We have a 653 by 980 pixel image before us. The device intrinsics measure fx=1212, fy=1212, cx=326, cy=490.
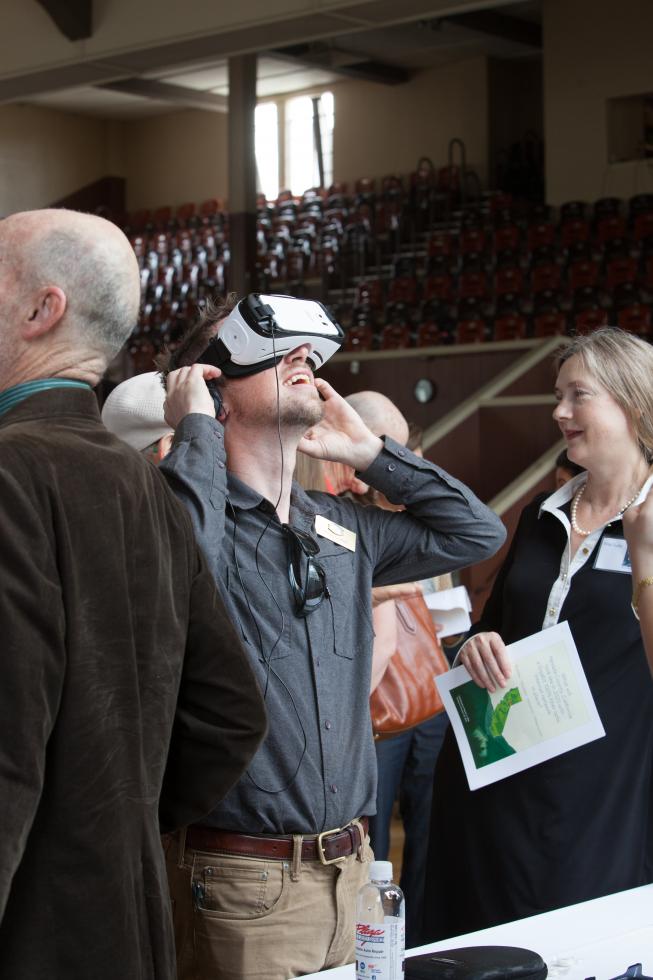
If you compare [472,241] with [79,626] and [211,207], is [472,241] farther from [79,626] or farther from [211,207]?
[79,626]

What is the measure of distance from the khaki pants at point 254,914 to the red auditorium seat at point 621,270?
1132 centimetres

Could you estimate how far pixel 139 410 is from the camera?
2.29 metres

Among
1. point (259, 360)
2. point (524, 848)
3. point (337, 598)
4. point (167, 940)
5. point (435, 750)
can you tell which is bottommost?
point (435, 750)

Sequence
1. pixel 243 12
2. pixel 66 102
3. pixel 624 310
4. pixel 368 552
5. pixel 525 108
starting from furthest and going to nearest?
pixel 66 102, pixel 525 108, pixel 624 310, pixel 243 12, pixel 368 552

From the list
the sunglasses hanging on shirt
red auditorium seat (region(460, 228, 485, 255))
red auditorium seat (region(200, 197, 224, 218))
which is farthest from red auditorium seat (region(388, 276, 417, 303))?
the sunglasses hanging on shirt

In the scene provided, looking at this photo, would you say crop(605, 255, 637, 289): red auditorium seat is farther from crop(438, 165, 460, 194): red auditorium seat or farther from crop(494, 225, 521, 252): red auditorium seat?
crop(438, 165, 460, 194): red auditorium seat

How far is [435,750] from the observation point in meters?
3.62

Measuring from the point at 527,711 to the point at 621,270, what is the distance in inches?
434

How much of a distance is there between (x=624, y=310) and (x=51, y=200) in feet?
37.6

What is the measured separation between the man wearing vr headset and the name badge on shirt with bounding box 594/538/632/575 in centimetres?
29

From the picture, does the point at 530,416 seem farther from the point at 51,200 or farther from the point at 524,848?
the point at 51,200

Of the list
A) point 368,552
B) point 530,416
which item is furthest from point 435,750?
point 530,416

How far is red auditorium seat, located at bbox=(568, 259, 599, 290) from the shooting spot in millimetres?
12602

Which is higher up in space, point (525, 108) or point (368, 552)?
point (525, 108)
